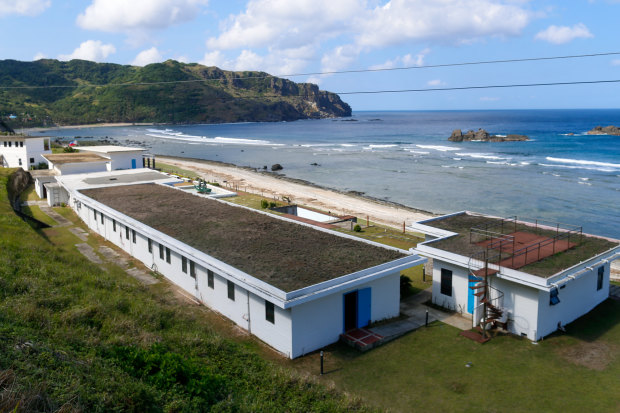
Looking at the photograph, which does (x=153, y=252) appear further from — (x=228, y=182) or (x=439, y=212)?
(x=228, y=182)

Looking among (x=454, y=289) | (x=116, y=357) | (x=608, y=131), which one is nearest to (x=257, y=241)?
(x=454, y=289)

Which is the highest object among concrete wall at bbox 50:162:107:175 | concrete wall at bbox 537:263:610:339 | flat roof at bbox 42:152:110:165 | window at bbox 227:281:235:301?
flat roof at bbox 42:152:110:165

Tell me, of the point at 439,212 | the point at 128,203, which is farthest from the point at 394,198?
the point at 128,203

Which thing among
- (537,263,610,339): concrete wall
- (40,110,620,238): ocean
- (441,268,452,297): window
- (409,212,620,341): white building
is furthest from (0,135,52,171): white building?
(537,263,610,339): concrete wall

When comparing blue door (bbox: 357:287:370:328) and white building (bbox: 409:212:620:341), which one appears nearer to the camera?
white building (bbox: 409:212:620:341)

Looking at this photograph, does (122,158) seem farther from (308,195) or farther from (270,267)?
(270,267)

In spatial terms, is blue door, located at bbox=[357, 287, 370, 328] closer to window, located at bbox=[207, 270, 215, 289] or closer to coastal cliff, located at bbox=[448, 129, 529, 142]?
window, located at bbox=[207, 270, 215, 289]
